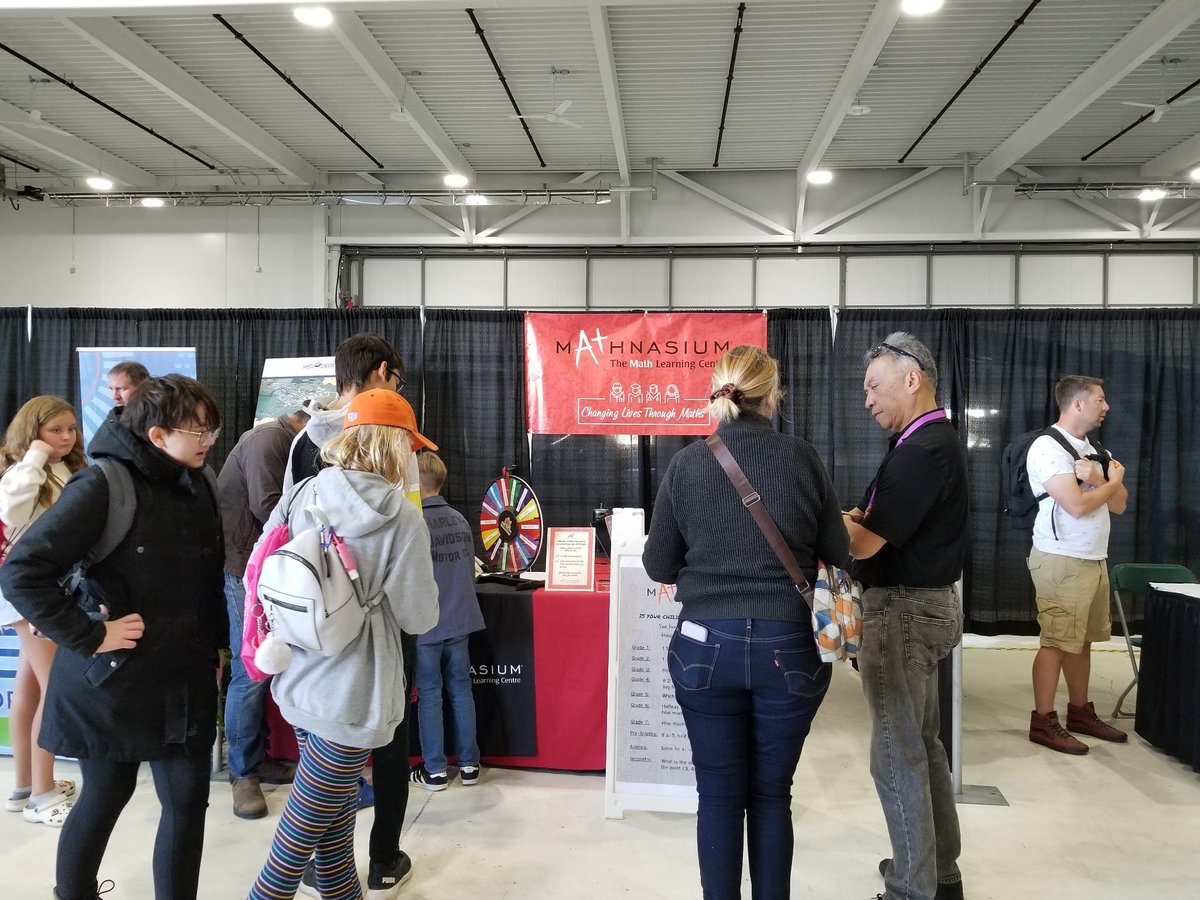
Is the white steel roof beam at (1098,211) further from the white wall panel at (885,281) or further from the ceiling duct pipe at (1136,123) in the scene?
the white wall panel at (885,281)

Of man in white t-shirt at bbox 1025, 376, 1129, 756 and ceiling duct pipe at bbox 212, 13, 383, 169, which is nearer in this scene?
man in white t-shirt at bbox 1025, 376, 1129, 756

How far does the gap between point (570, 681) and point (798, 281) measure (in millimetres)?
4894

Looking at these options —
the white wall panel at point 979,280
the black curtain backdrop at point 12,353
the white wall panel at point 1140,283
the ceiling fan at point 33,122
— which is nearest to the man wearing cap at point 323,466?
the black curtain backdrop at point 12,353

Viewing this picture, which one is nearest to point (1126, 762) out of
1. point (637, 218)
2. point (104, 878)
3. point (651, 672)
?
point (651, 672)

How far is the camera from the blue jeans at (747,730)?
1578 mm

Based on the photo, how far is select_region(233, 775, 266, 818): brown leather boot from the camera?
2617 millimetres

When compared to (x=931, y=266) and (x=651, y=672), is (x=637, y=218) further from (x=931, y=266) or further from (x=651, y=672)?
(x=651, y=672)

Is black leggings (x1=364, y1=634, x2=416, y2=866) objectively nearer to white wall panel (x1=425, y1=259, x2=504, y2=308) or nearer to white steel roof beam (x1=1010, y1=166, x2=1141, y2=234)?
white wall panel (x1=425, y1=259, x2=504, y2=308)

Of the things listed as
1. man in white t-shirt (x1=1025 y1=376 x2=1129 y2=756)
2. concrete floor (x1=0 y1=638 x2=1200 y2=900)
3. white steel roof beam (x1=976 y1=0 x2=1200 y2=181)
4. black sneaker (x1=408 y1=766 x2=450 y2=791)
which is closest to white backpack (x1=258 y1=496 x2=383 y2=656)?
concrete floor (x1=0 y1=638 x2=1200 y2=900)

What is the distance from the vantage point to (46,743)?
157 cm

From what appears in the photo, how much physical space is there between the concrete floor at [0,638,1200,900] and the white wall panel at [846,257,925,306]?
4.34 m

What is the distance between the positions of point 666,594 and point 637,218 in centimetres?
502

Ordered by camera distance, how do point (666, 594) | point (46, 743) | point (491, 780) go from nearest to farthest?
point (46, 743) < point (666, 594) < point (491, 780)

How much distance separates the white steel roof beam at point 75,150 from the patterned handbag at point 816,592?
20.7 feet
